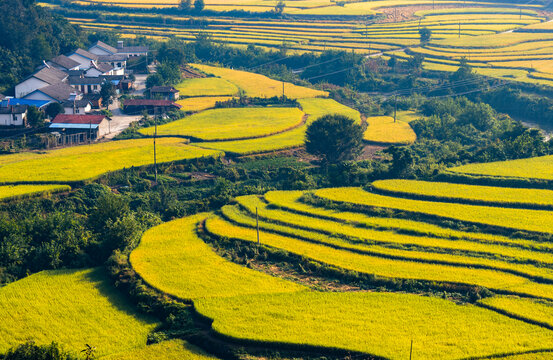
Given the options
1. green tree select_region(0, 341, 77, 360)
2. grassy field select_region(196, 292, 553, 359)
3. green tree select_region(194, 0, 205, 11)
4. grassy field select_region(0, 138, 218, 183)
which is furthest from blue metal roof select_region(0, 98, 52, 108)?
green tree select_region(194, 0, 205, 11)

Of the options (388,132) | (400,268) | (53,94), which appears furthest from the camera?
(53,94)

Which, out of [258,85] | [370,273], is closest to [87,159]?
[370,273]

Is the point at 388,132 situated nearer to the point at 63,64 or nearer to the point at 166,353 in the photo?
the point at 63,64

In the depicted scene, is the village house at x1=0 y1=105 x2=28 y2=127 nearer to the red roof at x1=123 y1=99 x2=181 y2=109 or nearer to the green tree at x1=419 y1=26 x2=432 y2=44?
the red roof at x1=123 y1=99 x2=181 y2=109

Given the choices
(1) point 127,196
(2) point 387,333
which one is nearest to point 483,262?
(2) point 387,333

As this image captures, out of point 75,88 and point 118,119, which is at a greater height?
point 75,88

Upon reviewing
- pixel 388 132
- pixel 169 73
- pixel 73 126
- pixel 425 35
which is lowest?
pixel 73 126
